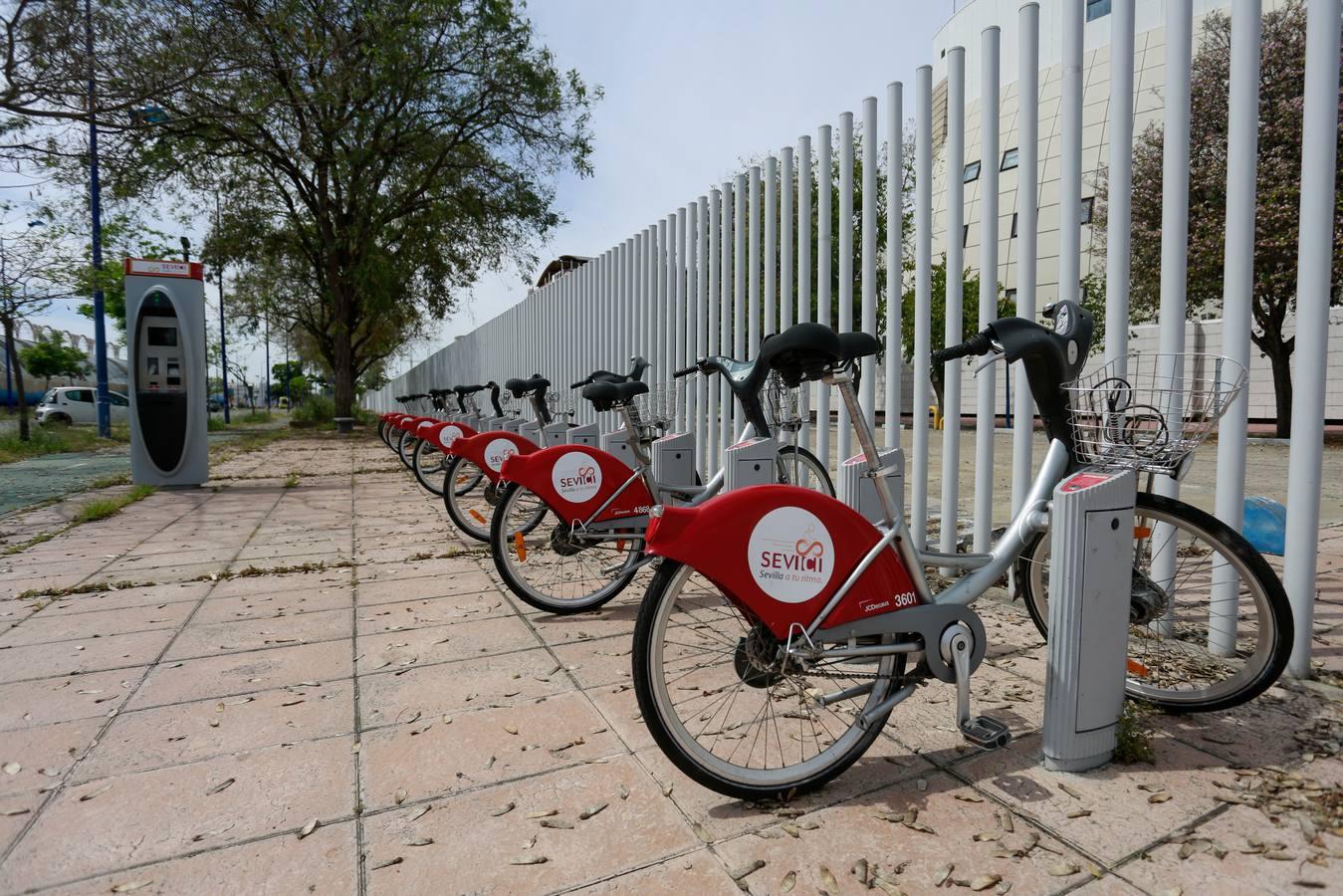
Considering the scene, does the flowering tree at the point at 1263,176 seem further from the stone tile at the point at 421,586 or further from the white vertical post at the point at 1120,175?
the stone tile at the point at 421,586

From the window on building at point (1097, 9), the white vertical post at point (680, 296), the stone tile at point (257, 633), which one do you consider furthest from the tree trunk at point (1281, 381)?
the stone tile at point (257, 633)

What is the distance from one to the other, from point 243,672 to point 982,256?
357cm

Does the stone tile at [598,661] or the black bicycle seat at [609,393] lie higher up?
the black bicycle seat at [609,393]

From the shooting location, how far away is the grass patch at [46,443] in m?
12.4

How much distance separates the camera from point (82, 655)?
120 inches

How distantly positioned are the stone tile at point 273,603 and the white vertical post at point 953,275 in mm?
2965

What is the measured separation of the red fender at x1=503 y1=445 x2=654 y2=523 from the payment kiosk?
6455mm

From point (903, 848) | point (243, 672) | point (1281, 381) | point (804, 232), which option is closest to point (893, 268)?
point (804, 232)

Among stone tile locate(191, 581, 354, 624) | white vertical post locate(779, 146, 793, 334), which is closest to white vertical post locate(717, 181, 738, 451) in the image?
white vertical post locate(779, 146, 793, 334)

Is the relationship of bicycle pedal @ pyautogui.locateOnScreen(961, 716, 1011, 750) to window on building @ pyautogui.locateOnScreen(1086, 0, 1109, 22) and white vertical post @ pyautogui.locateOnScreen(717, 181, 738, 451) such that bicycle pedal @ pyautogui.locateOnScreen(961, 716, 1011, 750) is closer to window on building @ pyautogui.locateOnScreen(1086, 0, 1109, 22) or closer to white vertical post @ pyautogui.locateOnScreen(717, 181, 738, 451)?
white vertical post @ pyautogui.locateOnScreen(717, 181, 738, 451)

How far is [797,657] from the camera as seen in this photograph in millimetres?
1898

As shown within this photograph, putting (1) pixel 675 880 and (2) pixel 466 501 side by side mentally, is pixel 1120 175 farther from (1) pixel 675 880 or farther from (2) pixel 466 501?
(2) pixel 466 501

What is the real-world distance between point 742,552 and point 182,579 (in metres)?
3.76

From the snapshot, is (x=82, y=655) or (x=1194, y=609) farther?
(x=82, y=655)
